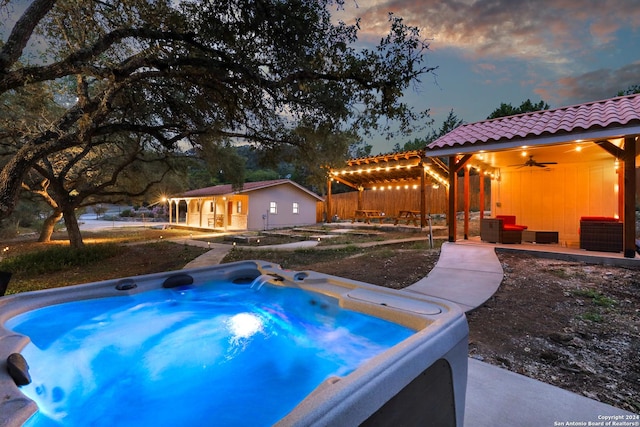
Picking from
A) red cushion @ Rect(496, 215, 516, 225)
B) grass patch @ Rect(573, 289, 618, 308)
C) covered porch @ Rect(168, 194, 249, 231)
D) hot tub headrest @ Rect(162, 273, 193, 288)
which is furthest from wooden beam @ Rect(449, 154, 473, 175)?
covered porch @ Rect(168, 194, 249, 231)

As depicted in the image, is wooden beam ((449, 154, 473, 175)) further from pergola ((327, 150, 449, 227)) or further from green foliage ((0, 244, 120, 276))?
green foliage ((0, 244, 120, 276))

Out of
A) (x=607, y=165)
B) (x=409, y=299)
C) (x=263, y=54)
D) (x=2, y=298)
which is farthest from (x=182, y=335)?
(x=607, y=165)

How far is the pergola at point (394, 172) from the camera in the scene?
46.1ft

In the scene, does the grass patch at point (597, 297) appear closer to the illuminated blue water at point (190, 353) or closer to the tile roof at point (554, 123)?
the illuminated blue water at point (190, 353)

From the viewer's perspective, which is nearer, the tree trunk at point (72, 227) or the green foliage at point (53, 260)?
the green foliage at point (53, 260)

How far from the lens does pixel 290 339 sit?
3.80 metres

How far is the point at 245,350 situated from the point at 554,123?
27.9 ft

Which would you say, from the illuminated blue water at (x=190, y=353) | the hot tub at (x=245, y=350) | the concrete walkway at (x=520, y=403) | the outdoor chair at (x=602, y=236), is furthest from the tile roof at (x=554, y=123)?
the illuminated blue water at (x=190, y=353)

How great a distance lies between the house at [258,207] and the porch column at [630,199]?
53.6 feet

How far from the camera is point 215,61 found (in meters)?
4.85

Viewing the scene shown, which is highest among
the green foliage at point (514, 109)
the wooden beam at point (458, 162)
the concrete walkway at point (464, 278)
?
the green foliage at point (514, 109)

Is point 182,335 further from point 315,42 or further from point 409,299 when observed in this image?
point 315,42

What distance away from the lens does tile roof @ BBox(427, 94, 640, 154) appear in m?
6.36

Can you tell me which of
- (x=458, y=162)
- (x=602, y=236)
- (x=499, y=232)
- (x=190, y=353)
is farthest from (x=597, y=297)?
(x=190, y=353)
